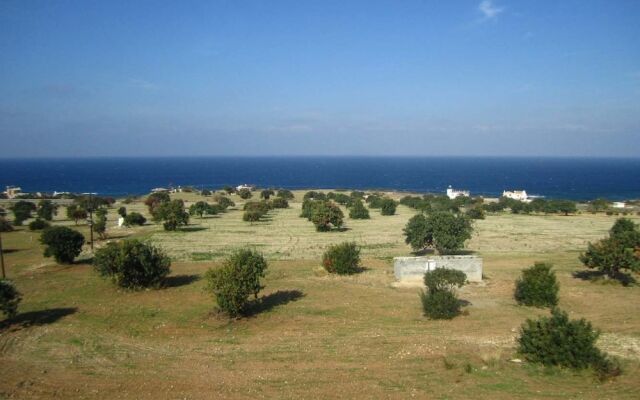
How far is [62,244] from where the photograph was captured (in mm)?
30469

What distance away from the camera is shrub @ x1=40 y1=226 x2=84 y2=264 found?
3036cm

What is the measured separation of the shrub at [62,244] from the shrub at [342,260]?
1705 centimetres

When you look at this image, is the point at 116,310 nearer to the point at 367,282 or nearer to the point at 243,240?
the point at 367,282

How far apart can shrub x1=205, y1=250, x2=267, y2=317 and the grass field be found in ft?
2.17

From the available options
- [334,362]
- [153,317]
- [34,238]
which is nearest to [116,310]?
[153,317]

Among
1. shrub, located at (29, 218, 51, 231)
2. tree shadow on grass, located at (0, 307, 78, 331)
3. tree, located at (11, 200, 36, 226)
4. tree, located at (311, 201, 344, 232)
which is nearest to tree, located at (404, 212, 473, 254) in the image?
tree, located at (311, 201, 344, 232)

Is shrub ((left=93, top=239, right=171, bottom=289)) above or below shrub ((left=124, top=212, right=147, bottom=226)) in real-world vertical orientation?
above

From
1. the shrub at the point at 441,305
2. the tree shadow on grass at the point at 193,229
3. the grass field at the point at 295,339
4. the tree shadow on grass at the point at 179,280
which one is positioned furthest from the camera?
the tree shadow on grass at the point at 193,229

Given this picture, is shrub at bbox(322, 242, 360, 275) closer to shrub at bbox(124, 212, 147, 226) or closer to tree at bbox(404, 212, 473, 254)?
tree at bbox(404, 212, 473, 254)

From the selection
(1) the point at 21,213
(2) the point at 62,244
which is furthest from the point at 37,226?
(2) the point at 62,244

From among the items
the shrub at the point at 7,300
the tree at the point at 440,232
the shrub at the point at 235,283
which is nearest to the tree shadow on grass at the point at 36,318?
the shrub at the point at 7,300

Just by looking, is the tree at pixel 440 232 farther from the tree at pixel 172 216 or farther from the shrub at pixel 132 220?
the shrub at pixel 132 220

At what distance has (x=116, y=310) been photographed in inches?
806

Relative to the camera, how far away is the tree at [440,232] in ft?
101
